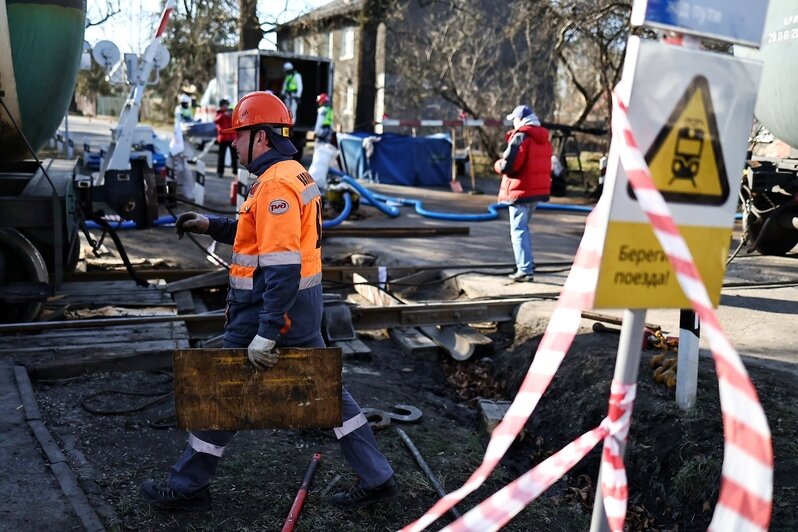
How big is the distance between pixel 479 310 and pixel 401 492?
136 inches

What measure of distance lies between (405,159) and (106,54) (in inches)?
360

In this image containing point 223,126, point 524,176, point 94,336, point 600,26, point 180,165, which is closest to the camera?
point 94,336

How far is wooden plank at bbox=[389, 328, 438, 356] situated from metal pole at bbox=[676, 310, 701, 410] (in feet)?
9.25

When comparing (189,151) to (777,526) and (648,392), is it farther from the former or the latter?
(777,526)

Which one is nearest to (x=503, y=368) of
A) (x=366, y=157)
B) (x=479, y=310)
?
(x=479, y=310)

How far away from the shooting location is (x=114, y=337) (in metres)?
6.27

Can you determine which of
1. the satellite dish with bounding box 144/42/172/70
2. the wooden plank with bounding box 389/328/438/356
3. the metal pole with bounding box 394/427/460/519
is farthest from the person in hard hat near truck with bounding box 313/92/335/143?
the metal pole with bounding box 394/427/460/519

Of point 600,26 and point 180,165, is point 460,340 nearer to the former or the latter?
point 180,165

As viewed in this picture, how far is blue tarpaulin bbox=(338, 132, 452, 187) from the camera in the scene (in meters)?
19.9

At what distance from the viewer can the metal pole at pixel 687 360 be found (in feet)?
15.0

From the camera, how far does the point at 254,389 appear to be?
12.1ft

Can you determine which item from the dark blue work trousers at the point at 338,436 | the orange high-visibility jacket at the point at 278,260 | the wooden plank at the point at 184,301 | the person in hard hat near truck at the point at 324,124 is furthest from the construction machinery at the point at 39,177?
the person in hard hat near truck at the point at 324,124

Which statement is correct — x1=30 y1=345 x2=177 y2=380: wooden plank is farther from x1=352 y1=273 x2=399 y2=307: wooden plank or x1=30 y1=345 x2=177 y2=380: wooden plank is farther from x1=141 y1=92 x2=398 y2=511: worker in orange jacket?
x1=352 y1=273 x2=399 y2=307: wooden plank

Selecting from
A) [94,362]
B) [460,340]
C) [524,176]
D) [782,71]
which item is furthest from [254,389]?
[782,71]
